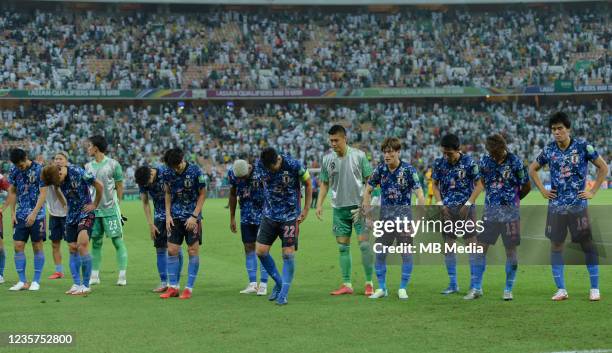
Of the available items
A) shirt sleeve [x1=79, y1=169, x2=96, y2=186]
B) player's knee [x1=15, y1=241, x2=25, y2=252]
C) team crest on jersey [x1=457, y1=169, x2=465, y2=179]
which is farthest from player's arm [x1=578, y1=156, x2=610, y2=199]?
player's knee [x1=15, y1=241, x2=25, y2=252]

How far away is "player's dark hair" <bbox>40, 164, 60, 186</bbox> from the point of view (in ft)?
39.4

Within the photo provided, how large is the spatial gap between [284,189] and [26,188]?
443cm

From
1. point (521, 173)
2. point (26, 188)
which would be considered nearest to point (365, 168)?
point (521, 173)

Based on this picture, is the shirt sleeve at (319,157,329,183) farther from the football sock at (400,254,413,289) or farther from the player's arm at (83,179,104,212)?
the player's arm at (83,179,104,212)

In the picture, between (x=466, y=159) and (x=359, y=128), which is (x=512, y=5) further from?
(x=466, y=159)

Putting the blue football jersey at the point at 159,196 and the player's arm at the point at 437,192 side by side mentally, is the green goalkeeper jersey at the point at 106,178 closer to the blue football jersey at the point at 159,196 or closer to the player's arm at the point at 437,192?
the blue football jersey at the point at 159,196

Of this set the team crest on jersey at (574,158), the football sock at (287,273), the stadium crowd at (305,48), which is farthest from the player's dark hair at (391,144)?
the stadium crowd at (305,48)

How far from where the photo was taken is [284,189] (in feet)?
37.0

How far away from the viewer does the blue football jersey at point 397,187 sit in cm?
1142

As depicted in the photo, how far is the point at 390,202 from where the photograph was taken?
37.8ft

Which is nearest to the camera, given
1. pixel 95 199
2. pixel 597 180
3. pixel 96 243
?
pixel 597 180

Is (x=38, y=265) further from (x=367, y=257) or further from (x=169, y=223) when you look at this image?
(x=367, y=257)

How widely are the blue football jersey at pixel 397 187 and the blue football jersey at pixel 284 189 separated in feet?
3.51

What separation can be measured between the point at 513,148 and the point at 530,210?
29.2 metres
